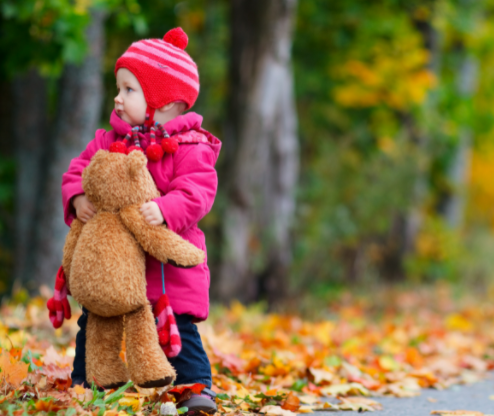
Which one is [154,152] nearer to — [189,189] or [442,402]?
[189,189]

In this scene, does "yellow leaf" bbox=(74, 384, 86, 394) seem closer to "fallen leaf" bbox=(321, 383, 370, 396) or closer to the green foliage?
"fallen leaf" bbox=(321, 383, 370, 396)

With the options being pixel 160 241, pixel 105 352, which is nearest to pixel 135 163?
pixel 160 241

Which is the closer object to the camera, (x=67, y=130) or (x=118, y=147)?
(x=118, y=147)

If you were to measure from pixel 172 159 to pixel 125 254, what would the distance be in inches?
18.5

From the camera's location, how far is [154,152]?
2480 mm

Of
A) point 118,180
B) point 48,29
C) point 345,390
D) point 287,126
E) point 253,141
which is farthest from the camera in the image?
point 287,126

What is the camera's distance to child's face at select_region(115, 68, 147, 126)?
2533 mm

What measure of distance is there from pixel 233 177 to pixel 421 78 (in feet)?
15.3

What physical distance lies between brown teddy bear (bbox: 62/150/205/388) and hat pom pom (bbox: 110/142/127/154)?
0.13ft

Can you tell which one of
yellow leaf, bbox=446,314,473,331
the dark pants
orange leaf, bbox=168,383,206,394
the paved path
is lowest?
yellow leaf, bbox=446,314,473,331

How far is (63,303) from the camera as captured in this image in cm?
262

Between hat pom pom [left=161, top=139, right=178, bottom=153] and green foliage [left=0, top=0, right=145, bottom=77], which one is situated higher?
green foliage [left=0, top=0, right=145, bottom=77]

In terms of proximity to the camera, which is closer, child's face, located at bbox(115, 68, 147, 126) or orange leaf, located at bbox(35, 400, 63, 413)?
orange leaf, located at bbox(35, 400, 63, 413)

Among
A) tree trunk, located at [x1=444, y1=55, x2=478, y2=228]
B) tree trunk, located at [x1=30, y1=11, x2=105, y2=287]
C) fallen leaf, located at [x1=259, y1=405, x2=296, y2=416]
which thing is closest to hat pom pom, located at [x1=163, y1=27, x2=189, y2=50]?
fallen leaf, located at [x1=259, y1=405, x2=296, y2=416]
